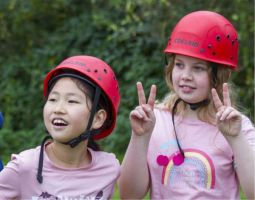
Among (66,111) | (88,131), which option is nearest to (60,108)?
(66,111)

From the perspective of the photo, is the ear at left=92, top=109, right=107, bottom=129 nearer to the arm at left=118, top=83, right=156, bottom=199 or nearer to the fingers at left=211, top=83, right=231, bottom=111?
the arm at left=118, top=83, right=156, bottom=199

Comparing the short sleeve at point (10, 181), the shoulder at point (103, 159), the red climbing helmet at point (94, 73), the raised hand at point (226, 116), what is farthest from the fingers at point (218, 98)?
the short sleeve at point (10, 181)

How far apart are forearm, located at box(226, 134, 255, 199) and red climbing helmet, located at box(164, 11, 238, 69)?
1.81ft

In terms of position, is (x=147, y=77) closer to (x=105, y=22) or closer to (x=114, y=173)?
(x=105, y=22)

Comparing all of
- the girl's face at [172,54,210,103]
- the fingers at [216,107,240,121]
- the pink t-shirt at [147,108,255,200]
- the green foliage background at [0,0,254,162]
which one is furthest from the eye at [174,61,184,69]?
the green foliage background at [0,0,254,162]

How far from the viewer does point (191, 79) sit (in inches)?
180

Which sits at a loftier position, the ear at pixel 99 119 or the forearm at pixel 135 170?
the ear at pixel 99 119

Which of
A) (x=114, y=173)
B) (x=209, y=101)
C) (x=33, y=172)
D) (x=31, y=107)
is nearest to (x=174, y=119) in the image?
(x=209, y=101)

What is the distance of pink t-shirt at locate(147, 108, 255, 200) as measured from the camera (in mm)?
4547

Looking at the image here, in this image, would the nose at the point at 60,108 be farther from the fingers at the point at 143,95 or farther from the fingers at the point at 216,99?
the fingers at the point at 216,99

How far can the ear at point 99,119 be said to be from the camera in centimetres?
448

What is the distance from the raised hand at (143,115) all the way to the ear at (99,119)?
168mm

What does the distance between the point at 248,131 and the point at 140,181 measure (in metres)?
0.71

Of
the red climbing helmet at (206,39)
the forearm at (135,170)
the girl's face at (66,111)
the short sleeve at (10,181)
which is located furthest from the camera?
the red climbing helmet at (206,39)
